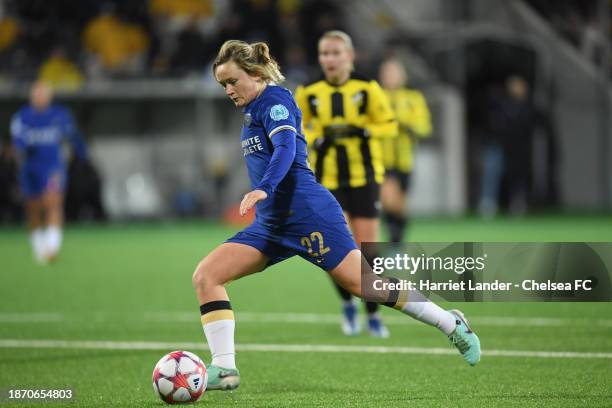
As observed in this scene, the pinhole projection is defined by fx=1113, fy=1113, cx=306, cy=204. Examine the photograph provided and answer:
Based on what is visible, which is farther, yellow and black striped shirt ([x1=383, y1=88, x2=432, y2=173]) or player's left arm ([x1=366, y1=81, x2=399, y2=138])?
yellow and black striped shirt ([x1=383, y1=88, x2=432, y2=173])

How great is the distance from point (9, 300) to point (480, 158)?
56.0 ft

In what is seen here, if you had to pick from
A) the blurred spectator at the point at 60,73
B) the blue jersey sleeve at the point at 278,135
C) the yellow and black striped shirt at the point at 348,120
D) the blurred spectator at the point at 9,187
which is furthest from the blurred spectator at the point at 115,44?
the blue jersey sleeve at the point at 278,135

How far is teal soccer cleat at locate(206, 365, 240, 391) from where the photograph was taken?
20.5 feet

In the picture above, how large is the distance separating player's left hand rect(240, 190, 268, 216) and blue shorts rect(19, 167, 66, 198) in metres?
11.9

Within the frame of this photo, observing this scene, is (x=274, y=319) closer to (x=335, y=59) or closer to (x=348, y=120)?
(x=348, y=120)

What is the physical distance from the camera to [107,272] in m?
14.9

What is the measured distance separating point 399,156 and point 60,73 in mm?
12219

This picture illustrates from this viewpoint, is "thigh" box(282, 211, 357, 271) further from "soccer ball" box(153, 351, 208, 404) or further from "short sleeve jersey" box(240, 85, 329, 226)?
"soccer ball" box(153, 351, 208, 404)

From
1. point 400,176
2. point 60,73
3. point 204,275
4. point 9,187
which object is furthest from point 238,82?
point 9,187

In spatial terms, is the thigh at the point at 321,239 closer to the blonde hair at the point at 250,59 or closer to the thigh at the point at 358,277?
the thigh at the point at 358,277

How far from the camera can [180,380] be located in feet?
20.0

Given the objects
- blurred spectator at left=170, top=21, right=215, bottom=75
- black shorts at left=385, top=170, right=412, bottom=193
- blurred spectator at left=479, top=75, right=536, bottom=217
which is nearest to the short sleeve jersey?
black shorts at left=385, top=170, right=412, bottom=193

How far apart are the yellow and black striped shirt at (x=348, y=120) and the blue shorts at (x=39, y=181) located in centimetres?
904

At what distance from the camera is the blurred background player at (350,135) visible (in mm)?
9047
